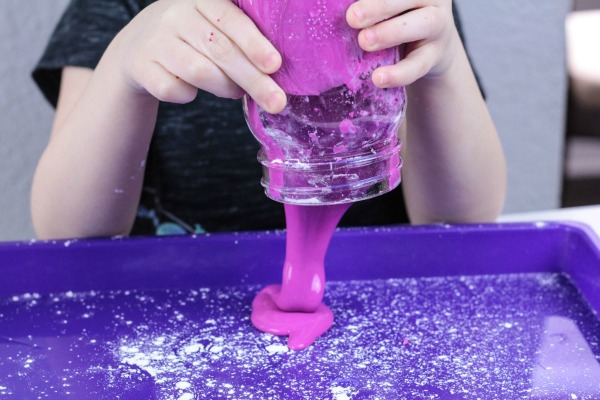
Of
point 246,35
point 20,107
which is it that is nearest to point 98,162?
point 246,35

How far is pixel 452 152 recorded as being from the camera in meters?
0.73

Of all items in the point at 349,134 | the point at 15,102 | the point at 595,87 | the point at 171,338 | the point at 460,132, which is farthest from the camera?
the point at 595,87

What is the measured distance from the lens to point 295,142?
19.5 inches

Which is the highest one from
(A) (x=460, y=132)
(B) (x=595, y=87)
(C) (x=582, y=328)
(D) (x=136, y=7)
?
(D) (x=136, y=7)

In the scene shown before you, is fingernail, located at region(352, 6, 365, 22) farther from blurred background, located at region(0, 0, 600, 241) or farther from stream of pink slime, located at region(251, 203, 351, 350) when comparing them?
blurred background, located at region(0, 0, 600, 241)

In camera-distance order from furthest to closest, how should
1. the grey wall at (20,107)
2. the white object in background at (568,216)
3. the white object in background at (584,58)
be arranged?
1. the white object in background at (584,58)
2. the grey wall at (20,107)
3. the white object in background at (568,216)

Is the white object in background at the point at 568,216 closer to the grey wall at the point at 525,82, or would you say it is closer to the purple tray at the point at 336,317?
the purple tray at the point at 336,317

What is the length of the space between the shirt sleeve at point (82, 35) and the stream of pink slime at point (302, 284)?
404 millimetres

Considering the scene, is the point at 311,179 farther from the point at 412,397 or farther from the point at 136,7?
the point at 136,7

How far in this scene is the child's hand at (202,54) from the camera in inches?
18.3

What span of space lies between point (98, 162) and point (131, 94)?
0.09m

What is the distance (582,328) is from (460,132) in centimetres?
21

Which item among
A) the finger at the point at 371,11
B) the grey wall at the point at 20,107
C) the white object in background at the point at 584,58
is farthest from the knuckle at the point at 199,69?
the white object in background at the point at 584,58

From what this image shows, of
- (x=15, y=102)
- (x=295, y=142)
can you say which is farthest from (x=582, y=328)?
(x=15, y=102)
